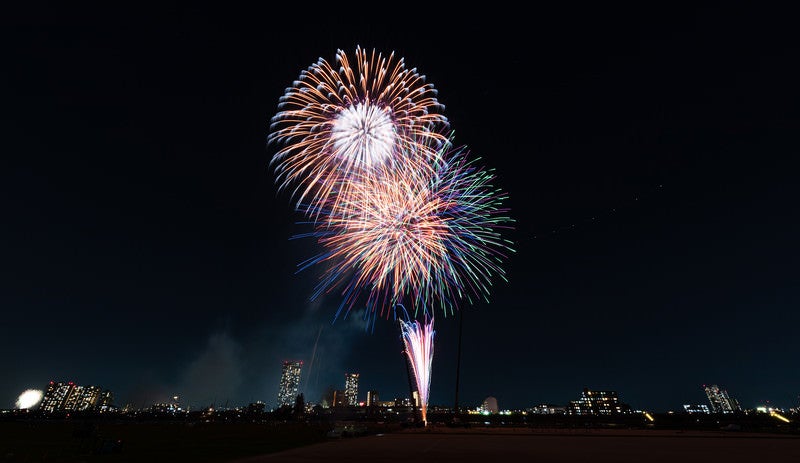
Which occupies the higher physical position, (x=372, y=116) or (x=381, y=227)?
(x=372, y=116)

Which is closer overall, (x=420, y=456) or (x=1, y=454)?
(x=420, y=456)

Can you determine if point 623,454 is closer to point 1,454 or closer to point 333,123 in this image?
point 333,123

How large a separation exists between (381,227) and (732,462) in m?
27.8

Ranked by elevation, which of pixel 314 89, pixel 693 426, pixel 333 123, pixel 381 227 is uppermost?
pixel 314 89

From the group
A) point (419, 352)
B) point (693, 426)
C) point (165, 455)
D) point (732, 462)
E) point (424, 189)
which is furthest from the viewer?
point (693, 426)

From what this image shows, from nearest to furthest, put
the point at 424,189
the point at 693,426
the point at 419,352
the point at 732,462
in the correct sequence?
the point at 732,462
the point at 424,189
the point at 419,352
the point at 693,426

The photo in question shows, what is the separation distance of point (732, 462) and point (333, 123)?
34197 millimetres

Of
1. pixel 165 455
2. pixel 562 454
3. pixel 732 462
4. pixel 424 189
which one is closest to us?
pixel 732 462

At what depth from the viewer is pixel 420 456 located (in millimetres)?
25406

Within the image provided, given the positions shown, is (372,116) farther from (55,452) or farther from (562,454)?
(55,452)

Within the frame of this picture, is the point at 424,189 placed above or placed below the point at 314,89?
below

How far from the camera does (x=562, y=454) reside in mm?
27625

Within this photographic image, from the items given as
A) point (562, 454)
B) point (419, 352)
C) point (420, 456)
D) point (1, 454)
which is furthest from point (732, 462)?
point (1, 454)

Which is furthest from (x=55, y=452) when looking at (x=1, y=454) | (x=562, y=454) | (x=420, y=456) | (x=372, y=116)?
(x=562, y=454)
